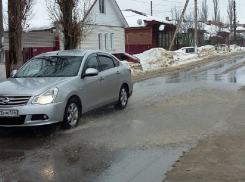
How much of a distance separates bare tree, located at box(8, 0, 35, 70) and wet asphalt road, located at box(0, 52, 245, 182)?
27.7 feet

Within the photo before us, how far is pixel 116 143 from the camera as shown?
6.78 metres

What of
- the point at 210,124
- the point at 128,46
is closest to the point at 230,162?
the point at 210,124

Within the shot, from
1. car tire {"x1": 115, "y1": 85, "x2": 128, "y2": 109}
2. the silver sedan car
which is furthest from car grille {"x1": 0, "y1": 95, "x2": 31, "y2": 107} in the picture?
car tire {"x1": 115, "y1": 85, "x2": 128, "y2": 109}

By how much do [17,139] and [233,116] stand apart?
14.9ft

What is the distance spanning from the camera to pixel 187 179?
16.3 ft

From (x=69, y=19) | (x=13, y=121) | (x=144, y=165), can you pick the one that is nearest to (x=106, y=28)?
(x=69, y=19)

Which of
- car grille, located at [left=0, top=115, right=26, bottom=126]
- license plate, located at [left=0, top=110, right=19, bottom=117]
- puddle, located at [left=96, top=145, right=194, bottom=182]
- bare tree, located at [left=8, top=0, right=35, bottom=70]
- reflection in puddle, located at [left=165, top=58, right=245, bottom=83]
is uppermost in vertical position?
bare tree, located at [left=8, top=0, right=35, bottom=70]

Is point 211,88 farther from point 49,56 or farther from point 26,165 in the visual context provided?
point 26,165

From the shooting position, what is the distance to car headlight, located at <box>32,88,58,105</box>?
7129 millimetres

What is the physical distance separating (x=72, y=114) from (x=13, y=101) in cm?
118

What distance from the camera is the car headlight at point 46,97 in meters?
7.13

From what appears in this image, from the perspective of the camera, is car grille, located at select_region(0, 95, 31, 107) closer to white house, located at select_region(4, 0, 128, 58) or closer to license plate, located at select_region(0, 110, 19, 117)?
license plate, located at select_region(0, 110, 19, 117)

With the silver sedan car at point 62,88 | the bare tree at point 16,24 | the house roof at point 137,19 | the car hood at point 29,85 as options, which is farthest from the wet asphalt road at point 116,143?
the house roof at point 137,19

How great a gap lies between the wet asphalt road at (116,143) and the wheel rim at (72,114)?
0.55ft
